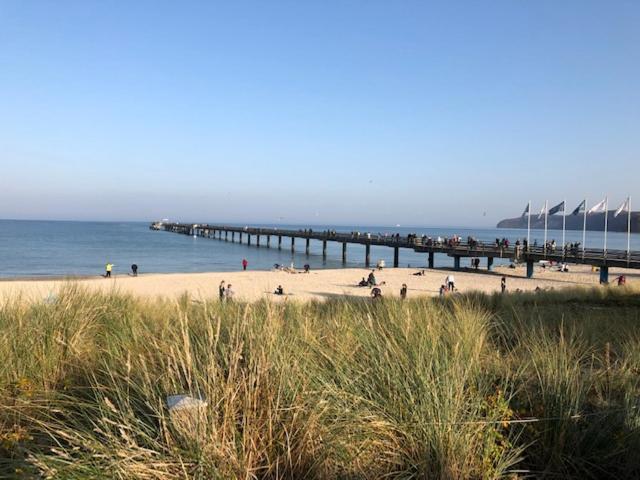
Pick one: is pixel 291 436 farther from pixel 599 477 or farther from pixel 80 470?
pixel 599 477

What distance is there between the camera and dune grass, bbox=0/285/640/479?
7.63 ft

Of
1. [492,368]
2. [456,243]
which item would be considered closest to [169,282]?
[456,243]

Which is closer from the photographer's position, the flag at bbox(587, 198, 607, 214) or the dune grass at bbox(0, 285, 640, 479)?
the dune grass at bbox(0, 285, 640, 479)

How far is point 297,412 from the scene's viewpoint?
102 inches

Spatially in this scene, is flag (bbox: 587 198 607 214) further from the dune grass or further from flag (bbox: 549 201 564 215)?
the dune grass

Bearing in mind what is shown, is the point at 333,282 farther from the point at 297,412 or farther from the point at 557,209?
the point at 297,412

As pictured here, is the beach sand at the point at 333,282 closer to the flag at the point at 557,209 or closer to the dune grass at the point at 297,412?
the flag at the point at 557,209

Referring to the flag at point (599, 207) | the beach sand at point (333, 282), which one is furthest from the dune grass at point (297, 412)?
the flag at point (599, 207)

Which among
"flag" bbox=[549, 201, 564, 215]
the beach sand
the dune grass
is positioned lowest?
the beach sand

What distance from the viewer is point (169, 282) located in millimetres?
26750

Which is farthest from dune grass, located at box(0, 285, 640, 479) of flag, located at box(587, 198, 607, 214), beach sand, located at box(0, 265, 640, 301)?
flag, located at box(587, 198, 607, 214)

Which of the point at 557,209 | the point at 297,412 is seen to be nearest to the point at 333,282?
the point at 557,209

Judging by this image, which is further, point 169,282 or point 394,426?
point 169,282

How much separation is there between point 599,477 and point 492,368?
4.28ft
